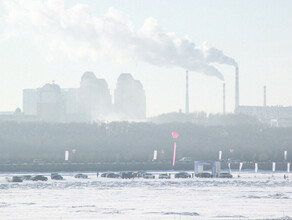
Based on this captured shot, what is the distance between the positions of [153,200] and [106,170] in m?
68.8

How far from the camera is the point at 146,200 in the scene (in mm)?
78750

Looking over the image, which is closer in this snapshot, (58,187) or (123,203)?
(123,203)

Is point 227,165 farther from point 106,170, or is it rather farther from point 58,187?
point 58,187

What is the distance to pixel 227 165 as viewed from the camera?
6225 inches

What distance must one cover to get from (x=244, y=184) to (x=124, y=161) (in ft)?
231

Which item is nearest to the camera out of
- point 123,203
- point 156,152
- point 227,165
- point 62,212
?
point 62,212

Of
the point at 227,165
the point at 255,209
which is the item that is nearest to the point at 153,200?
the point at 255,209

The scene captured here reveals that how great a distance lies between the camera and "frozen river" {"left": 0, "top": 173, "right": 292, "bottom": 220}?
66.7 meters

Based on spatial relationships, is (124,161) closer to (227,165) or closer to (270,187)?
(227,165)

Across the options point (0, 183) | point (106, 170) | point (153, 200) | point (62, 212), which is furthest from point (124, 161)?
point (62, 212)

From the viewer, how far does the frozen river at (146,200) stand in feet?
219

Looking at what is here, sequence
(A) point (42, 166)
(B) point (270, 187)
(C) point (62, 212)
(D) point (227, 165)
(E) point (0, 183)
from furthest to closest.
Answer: (D) point (227, 165)
(A) point (42, 166)
(E) point (0, 183)
(B) point (270, 187)
(C) point (62, 212)

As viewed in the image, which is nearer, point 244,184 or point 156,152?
point 244,184

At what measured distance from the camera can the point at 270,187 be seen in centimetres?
9594
